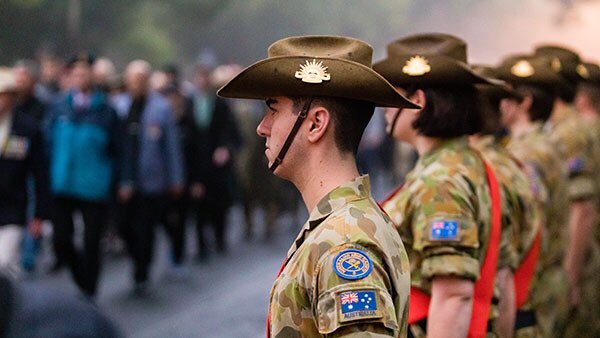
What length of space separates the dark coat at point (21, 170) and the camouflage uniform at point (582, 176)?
12.6 feet

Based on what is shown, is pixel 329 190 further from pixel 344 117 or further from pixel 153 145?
pixel 153 145

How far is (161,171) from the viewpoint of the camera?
11.0m

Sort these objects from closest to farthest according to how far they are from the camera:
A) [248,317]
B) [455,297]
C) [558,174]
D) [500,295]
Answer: [455,297] → [500,295] → [558,174] → [248,317]

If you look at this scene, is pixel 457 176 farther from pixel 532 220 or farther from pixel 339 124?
pixel 339 124

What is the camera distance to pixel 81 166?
9.59 m

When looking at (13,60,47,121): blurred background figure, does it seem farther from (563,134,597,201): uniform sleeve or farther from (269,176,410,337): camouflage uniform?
(269,176,410,337): camouflage uniform

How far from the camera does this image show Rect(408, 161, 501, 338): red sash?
4375 mm

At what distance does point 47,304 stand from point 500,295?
2.24 metres

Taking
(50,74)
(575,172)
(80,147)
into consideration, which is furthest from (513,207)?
(50,74)

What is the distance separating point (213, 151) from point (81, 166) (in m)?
3.08

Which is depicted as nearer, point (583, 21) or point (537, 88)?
point (537, 88)

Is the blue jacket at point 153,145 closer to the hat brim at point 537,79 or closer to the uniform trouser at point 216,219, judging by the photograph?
the uniform trouser at point 216,219

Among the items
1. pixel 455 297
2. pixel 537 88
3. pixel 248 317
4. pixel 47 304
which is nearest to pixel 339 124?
pixel 47 304

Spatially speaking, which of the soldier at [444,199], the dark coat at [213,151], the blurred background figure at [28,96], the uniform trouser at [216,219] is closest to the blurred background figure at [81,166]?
the blurred background figure at [28,96]
